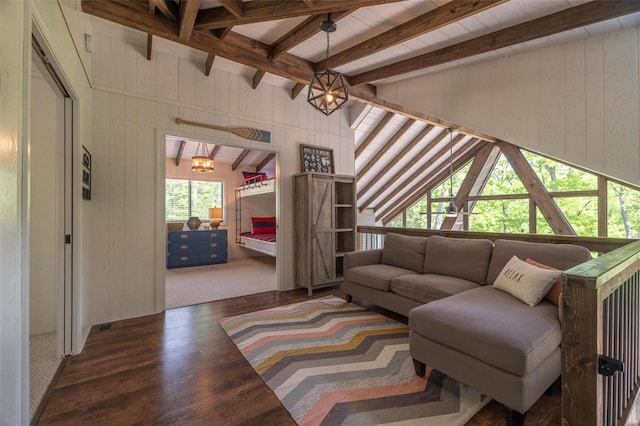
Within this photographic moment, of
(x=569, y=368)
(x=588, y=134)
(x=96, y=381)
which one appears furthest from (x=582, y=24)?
(x=96, y=381)

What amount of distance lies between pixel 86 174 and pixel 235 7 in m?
2.05

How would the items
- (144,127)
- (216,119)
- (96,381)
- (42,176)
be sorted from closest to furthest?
(96,381) → (42,176) → (144,127) → (216,119)

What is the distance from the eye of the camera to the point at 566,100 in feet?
9.07

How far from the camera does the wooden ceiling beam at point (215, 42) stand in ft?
8.50

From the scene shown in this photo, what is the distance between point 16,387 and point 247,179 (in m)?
6.52

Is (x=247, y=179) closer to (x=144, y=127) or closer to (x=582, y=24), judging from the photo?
(x=144, y=127)

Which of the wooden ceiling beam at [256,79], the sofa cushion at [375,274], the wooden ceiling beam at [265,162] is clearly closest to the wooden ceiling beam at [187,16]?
the wooden ceiling beam at [256,79]

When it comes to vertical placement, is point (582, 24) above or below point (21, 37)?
above

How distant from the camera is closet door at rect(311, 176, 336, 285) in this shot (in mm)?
4180

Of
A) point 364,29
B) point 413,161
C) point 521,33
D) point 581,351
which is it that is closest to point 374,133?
point 413,161

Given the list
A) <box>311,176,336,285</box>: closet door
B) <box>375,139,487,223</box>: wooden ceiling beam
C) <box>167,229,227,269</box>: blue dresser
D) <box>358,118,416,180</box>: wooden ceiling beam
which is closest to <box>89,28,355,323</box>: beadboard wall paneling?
<box>311,176,336,285</box>: closet door

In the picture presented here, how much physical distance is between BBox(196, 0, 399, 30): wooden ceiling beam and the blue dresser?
15.2 ft

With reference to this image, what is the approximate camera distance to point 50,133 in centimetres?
287

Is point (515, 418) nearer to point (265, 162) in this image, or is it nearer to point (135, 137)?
point (135, 137)
